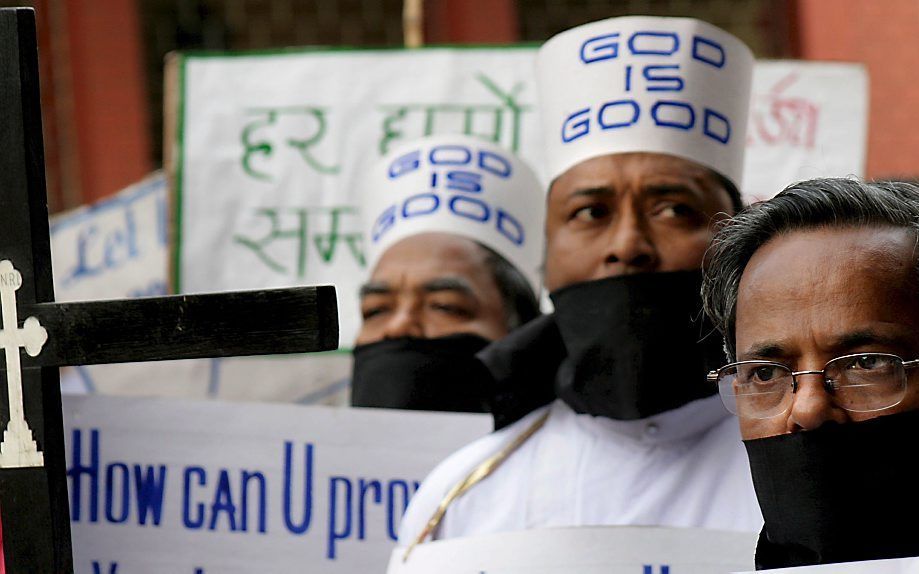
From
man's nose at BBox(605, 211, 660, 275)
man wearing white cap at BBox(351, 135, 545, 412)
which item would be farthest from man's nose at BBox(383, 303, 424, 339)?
man's nose at BBox(605, 211, 660, 275)

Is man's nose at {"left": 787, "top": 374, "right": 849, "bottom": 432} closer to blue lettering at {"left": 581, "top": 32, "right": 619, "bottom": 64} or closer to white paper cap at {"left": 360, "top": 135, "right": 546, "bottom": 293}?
blue lettering at {"left": 581, "top": 32, "right": 619, "bottom": 64}

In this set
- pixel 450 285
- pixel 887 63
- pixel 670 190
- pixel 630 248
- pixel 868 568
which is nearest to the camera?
pixel 868 568

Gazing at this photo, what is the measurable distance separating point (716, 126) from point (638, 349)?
1.96 feet

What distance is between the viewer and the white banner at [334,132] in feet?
15.9

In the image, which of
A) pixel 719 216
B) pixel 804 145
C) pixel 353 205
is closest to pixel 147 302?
pixel 719 216

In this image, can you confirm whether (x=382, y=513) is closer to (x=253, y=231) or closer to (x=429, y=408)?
(x=429, y=408)

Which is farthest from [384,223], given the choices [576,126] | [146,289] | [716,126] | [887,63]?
[887,63]

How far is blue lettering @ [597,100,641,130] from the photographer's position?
303cm

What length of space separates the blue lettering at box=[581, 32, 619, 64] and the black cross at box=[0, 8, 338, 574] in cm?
145

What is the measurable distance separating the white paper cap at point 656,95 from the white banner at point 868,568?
131cm

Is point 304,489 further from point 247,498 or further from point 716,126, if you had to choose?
point 716,126

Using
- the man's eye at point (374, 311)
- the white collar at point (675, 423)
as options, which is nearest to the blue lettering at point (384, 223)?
the man's eye at point (374, 311)

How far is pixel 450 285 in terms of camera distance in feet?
12.4

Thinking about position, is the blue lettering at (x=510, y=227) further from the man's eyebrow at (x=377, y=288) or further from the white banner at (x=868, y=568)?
the white banner at (x=868, y=568)
